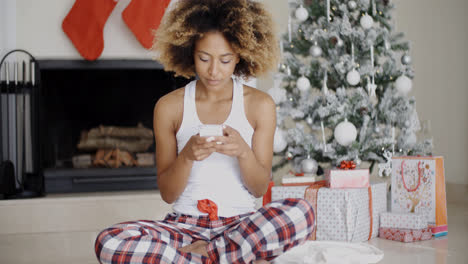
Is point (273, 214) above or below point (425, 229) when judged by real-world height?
above

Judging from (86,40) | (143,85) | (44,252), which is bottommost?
(44,252)

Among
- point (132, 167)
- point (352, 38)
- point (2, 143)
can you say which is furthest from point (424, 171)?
point (2, 143)

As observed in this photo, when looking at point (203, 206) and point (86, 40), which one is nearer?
point (203, 206)

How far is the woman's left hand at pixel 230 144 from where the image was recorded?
1.13 meters

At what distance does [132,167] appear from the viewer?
2.58 m

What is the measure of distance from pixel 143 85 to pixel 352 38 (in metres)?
1.16

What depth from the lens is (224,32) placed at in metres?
1.28

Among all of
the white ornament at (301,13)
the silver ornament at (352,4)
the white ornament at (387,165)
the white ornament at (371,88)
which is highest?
the silver ornament at (352,4)

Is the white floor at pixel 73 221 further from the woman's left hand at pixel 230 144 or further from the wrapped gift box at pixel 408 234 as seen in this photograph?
the woman's left hand at pixel 230 144

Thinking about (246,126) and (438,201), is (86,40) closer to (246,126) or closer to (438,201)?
(246,126)

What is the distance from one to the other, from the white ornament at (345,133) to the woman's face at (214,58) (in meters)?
1.06

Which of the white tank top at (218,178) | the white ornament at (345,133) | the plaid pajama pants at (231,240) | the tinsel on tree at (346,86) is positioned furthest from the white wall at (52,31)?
the plaid pajama pants at (231,240)

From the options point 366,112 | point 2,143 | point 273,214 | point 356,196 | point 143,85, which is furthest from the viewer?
point 143,85

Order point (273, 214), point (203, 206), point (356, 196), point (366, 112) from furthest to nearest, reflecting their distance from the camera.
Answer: point (366, 112) < point (356, 196) < point (203, 206) < point (273, 214)
